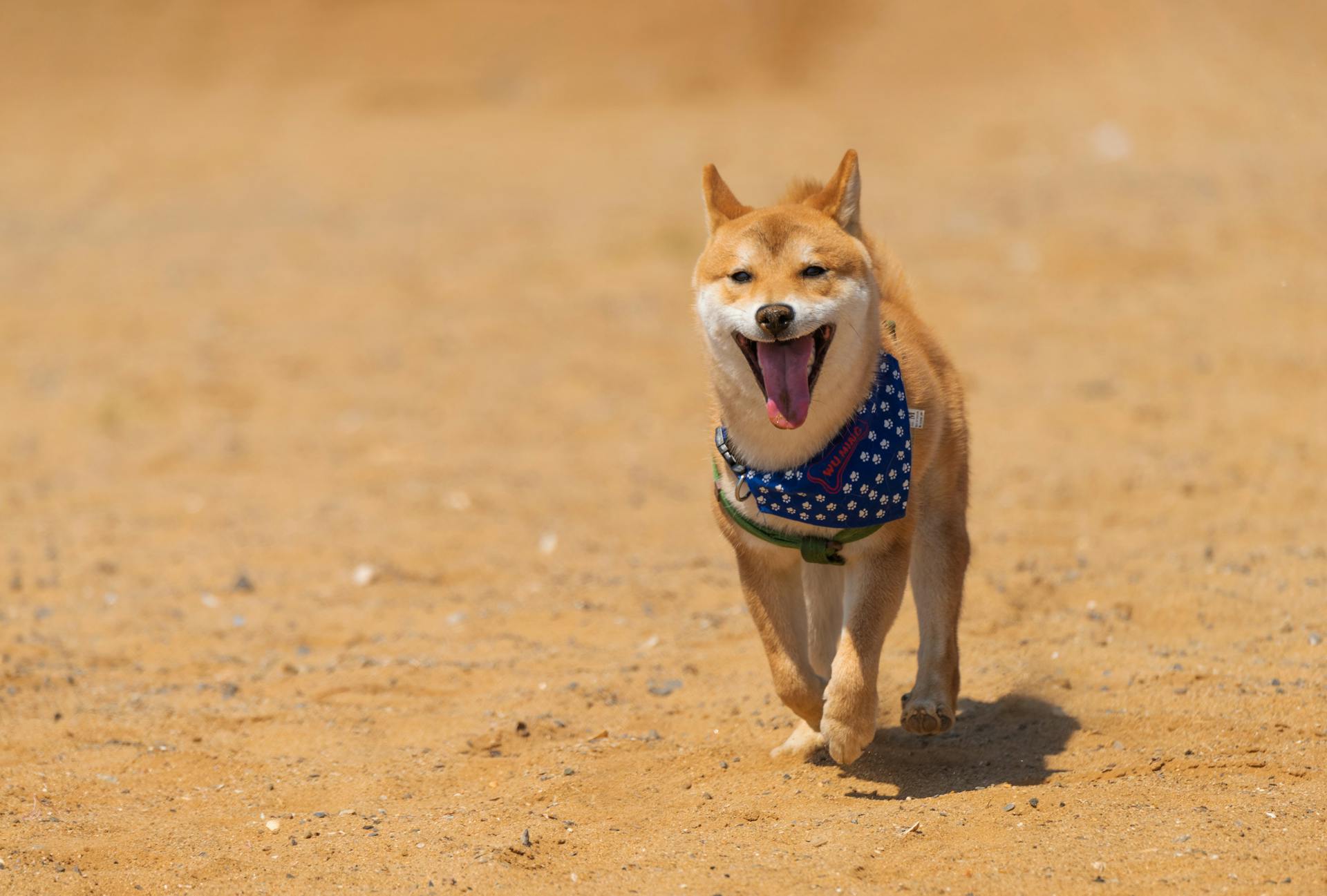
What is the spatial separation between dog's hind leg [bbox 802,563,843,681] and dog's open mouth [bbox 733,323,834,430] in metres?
0.86

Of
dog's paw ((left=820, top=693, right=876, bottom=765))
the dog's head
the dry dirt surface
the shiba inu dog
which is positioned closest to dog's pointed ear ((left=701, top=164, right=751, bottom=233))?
the shiba inu dog

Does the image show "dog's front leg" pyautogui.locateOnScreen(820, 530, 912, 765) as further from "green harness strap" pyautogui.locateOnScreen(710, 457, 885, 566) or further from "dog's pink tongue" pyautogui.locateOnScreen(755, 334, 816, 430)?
"dog's pink tongue" pyautogui.locateOnScreen(755, 334, 816, 430)

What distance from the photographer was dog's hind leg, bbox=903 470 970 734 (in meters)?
4.72

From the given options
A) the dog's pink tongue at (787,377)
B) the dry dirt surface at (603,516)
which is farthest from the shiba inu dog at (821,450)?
the dry dirt surface at (603,516)

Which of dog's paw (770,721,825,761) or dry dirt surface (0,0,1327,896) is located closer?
dry dirt surface (0,0,1327,896)

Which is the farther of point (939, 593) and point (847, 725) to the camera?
point (939, 593)

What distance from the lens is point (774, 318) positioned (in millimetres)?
4129

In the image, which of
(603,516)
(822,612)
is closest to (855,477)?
(822,612)

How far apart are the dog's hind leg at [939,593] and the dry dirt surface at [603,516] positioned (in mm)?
275

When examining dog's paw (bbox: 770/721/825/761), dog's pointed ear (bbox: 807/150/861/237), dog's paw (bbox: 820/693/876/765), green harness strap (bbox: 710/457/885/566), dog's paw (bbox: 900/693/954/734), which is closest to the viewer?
dog's paw (bbox: 820/693/876/765)

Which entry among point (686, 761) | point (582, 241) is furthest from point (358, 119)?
point (686, 761)

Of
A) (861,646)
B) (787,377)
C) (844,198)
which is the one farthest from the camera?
(844,198)

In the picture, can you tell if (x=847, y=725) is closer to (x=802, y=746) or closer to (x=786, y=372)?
(x=802, y=746)

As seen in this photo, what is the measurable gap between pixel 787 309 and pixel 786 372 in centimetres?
21
